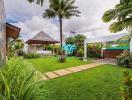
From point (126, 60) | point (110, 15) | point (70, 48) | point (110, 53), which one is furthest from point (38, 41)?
point (110, 15)

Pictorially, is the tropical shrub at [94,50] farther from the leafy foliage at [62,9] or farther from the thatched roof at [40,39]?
the thatched roof at [40,39]

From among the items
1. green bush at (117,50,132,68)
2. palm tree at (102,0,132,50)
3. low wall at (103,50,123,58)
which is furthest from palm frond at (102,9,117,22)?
low wall at (103,50,123,58)

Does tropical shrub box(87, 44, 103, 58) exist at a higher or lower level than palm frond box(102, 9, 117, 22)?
lower

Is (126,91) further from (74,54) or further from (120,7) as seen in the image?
(74,54)

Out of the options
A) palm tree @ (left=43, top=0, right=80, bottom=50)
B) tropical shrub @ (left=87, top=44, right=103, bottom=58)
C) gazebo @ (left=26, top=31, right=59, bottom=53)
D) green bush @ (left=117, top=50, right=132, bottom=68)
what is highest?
palm tree @ (left=43, top=0, right=80, bottom=50)

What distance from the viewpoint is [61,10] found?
73.2ft

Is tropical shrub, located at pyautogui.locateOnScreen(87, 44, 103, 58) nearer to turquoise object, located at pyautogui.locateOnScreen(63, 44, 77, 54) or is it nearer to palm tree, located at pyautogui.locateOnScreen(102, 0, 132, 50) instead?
turquoise object, located at pyautogui.locateOnScreen(63, 44, 77, 54)

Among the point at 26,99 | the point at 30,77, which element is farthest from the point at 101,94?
the point at 26,99

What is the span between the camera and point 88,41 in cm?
2302

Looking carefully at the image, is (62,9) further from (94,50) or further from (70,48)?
(94,50)

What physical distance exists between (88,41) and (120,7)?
13.7m

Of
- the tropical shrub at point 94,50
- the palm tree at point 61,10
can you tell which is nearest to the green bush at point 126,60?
the tropical shrub at point 94,50

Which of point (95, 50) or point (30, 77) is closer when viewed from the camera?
point (30, 77)

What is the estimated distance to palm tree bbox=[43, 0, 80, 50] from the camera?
22.0 m
